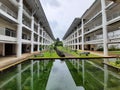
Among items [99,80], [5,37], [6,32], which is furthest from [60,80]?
[6,32]

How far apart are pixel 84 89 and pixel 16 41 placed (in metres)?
16.6

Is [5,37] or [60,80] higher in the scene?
[5,37]

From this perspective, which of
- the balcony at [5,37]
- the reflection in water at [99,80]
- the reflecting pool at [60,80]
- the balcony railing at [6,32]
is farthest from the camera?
the balcony railing at [6,32]

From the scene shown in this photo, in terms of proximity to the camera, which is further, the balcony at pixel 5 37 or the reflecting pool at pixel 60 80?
the balcony at pixel 5 37

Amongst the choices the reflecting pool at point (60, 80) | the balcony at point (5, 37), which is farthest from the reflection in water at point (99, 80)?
the balcony at point (5, 37)

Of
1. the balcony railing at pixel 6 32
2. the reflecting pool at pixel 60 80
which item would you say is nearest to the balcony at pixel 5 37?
the balcony railing at pixel 6 32

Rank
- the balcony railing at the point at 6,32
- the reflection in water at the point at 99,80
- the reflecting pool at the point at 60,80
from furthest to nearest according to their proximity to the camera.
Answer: the balcony railing at the point at 6,32 → the reflecting pool at the point at 60,80 → the reflection in water at the point at 99,80

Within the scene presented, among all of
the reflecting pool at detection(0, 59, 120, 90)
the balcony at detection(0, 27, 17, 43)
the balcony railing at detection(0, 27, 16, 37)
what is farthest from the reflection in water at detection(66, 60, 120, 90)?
the balcony railing at detection(0, 27, 16, 37)

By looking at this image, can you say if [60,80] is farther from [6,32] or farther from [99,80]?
[6,32]

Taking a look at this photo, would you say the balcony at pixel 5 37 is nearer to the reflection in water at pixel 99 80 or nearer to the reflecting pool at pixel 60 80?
the reflecting pool at pixel 60 80

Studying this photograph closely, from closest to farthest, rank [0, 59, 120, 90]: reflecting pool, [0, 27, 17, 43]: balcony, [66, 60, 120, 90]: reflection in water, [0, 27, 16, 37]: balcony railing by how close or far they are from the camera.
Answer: [66, 60, 120, 90]: reflection in water → [0, 59, 120, 90]: reflecting pool → [0, 27, 17, 43]: balcony → [0, 27, 16, 37]: balcony railing

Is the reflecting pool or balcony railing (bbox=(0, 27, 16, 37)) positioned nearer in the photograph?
the reflecting pool

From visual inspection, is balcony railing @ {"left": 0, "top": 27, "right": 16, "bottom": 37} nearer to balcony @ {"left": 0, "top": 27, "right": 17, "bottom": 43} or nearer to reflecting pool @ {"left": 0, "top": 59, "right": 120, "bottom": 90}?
balcony @ {"left": 0, "top": 27, "right": 17, "bottom": 43}

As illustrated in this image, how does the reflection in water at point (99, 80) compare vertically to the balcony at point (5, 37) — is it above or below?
below
